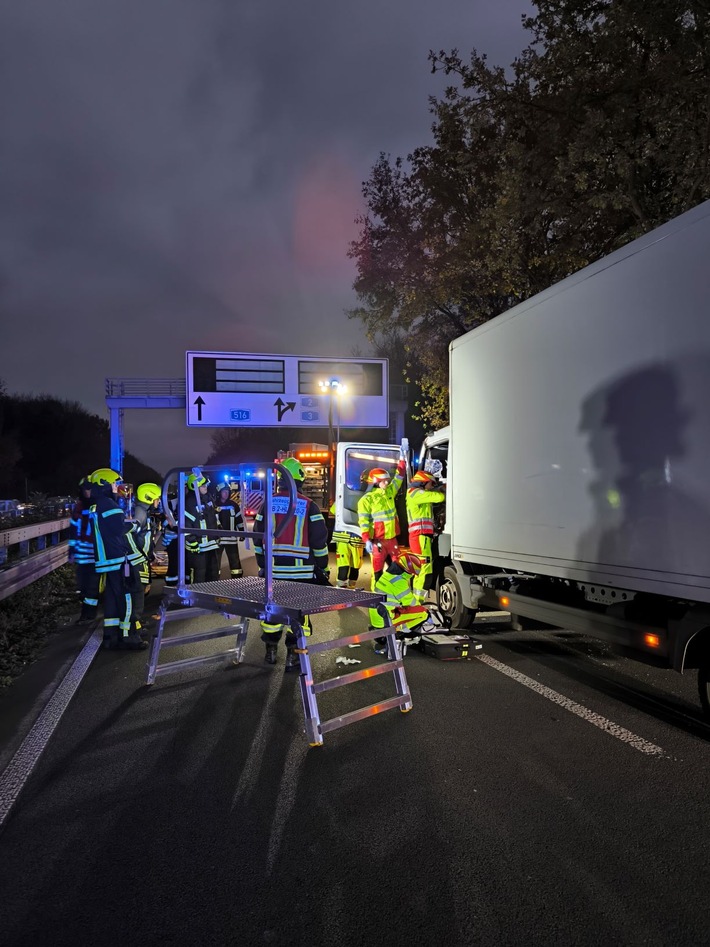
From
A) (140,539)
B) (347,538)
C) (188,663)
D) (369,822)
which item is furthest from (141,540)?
(369,822)

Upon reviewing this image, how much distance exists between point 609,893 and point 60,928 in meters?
2.16

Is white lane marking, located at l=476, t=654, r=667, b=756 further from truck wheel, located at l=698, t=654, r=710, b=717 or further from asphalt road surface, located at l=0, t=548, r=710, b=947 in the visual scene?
truck wheel, located at l=698, t=654, r=710, b=717

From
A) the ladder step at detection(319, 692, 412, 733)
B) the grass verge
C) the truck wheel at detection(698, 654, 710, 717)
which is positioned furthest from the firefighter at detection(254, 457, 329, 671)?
the truck wheel at detection(698, 654, 710, 717)

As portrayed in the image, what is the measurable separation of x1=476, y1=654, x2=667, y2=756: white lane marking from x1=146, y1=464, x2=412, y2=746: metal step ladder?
118 cm

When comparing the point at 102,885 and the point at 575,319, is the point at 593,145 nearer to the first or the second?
Result: the point at 575,319

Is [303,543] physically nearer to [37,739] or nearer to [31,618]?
[37,739]

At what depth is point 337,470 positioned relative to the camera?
37.1 feet

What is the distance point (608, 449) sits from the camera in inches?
180

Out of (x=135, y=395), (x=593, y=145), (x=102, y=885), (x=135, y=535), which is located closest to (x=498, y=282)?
(x=593, y=145)

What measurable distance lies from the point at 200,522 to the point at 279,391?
15.8 meters

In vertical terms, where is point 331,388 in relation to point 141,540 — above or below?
above

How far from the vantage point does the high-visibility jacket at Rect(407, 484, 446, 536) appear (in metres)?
7.17

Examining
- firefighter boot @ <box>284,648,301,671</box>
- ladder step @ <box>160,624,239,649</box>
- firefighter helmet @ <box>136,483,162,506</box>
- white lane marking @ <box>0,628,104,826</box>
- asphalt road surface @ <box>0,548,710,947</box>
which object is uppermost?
firefighter helmet @ <box>136,483,162,506</box>

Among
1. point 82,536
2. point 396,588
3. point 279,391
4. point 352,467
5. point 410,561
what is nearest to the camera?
point 396,588
